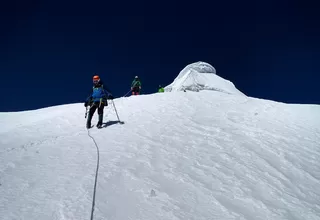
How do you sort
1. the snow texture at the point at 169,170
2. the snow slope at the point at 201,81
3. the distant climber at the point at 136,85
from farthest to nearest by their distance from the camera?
the snow slope at the point at 201,81 → the distant climber at the point at 136,85 → the snow texture at the point at 169,170

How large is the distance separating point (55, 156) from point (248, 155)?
4.69 m

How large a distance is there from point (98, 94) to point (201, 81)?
16237 mm

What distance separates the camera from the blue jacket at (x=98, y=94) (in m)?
9.45

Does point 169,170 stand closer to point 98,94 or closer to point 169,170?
point 169,170

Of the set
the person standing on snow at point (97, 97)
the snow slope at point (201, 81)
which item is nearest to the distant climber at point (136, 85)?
the snow slope at point (201, 81)

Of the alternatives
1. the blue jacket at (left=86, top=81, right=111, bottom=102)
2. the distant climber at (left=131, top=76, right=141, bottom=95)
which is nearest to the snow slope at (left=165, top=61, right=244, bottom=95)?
the distant climber at (left=131, top=76, right=141, bottom=95)

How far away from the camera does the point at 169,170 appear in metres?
5.02

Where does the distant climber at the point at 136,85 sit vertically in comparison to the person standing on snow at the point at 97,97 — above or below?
below

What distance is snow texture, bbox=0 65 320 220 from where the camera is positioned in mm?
3598

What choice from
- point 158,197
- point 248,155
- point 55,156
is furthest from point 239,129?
point 55,156

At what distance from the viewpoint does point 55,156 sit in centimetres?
559

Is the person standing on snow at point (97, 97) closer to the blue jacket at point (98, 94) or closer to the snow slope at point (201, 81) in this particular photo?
the blue jacket at point (98, 94)

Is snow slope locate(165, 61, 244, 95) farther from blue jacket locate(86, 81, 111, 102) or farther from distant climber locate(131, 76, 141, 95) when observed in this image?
blue jacket locate(86, 81, 111, 102)

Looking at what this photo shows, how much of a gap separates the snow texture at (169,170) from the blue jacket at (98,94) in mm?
1024
